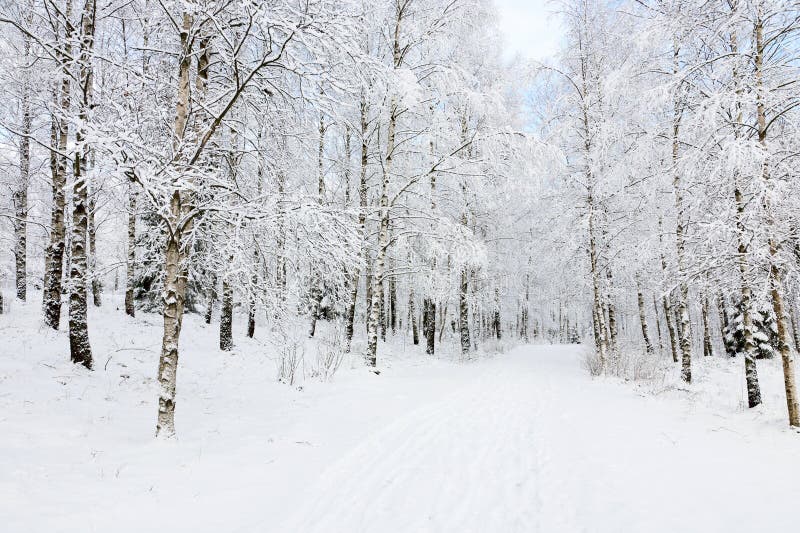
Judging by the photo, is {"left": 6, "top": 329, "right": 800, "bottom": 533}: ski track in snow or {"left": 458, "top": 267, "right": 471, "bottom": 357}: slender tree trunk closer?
{"left": 6, "top": 329, "right": 800, "bottom": 533}: ski track in snow

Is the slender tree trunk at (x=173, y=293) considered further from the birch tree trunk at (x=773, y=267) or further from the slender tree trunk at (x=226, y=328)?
the birch tree trunk at (x=773, y=267)

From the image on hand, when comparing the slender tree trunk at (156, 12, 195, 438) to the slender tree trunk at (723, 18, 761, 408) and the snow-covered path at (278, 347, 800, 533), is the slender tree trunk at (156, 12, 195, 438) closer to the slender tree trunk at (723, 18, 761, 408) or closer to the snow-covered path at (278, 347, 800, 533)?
the snow-covered path at (278, 347, 800, 533)

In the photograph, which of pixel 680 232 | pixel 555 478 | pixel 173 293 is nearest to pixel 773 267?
pixel 680 232

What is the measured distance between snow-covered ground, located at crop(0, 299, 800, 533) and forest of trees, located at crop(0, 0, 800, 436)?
102 cm

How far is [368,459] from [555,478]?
203cm

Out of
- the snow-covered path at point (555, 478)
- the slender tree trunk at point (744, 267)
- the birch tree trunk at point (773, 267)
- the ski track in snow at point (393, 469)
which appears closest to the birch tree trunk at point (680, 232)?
the slender tree trunk at point (744, 267)

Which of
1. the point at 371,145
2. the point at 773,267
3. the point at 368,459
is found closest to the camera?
the point at 368,459

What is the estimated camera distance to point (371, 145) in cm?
1597

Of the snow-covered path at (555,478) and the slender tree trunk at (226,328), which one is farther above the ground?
the slender tree trunk at (226,328)

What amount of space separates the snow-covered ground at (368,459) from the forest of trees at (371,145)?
1016 millimetres

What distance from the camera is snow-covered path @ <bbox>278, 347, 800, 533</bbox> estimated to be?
3.17 metres

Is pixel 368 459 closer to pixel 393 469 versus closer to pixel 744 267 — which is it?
pixel 393 469

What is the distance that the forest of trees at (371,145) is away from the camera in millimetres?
4895

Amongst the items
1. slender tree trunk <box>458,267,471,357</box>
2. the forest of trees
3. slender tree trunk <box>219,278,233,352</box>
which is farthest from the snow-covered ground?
slender tree trunk <box>458,267,471,357</box>
